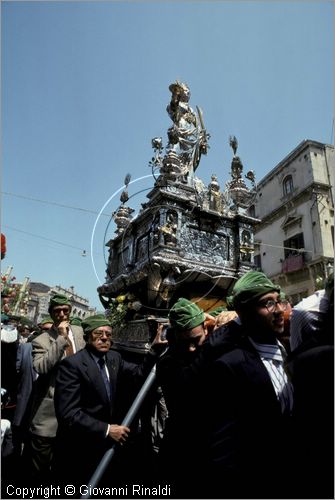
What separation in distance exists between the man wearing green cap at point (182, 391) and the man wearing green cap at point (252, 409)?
0.73 ft

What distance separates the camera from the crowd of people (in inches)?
66.7

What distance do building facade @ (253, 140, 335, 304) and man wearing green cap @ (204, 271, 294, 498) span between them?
749 inches

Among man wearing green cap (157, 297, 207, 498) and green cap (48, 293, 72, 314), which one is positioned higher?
green cap (48, 293, 72, 314)

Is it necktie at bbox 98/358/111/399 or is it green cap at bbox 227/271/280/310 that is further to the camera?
necktie at bbox 98/358/111/399

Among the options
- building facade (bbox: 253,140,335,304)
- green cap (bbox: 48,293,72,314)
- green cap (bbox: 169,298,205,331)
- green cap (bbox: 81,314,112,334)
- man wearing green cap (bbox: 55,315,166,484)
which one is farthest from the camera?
building facade (bbox: 253,140,335,304)

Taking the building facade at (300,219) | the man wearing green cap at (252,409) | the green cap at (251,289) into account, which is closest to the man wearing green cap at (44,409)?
the man wearing green cap at (252,409)

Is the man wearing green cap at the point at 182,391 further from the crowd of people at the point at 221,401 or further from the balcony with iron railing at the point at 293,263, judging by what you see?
the balcony with iron railing at the point at 293,263

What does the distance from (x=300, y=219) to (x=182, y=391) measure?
A: 76.3 feet

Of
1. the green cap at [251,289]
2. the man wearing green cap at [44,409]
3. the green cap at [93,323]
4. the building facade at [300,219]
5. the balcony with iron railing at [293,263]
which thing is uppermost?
the building facade at [300,219]

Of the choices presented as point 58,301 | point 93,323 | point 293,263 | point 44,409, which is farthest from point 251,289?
point 293,263

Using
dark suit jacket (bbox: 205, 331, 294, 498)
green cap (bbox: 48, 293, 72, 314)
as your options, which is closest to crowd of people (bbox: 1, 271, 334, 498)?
dark suit jacket (bbox: 205, 331, 294, 498)

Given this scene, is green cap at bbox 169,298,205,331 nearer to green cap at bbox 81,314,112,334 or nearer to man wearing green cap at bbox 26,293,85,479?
green cap at bbox 81,314,112,334

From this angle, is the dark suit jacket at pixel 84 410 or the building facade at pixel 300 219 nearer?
the dark suit jacket at pixel 84 410

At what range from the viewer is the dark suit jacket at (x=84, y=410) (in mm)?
2711
